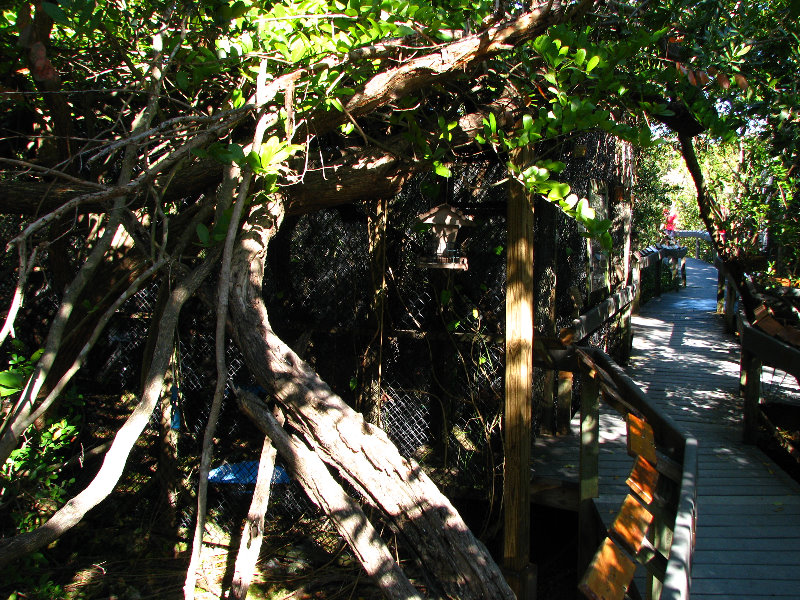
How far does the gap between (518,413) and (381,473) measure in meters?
1.86

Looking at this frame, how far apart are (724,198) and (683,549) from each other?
11.9 m

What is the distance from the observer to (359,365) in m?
5.30

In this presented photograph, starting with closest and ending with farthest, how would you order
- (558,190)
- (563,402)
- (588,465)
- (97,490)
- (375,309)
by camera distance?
(97,490)
(558,190)
(588,465)
(375,309)
(563,402)

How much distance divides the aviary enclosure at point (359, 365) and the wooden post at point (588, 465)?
2.02 ft

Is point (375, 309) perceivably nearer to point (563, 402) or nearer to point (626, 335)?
point (563, 402)

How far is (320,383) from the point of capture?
7.71 ft

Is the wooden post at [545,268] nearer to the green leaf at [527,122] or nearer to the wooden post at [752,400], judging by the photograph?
the wooden post at [752,400]

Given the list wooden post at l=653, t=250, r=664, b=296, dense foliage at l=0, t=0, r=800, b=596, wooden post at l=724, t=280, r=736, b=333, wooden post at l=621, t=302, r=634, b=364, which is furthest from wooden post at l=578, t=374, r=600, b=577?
wooden post at l=653, t=250, r=664, b=296

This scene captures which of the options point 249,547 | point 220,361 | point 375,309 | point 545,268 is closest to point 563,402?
point 545,268

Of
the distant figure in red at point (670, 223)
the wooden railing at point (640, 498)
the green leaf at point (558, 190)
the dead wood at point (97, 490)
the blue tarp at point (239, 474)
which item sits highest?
the distant figure in red at point (670, 223)

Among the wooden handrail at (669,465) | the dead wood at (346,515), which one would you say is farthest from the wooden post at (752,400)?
the dead wood at (346,515)

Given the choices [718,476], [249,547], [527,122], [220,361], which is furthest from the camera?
[718,476]

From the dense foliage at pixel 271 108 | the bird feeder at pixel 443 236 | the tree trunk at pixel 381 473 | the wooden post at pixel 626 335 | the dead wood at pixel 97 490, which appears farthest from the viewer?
the wooden post at pixel 626 335

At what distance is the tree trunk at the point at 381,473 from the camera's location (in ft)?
6.91
